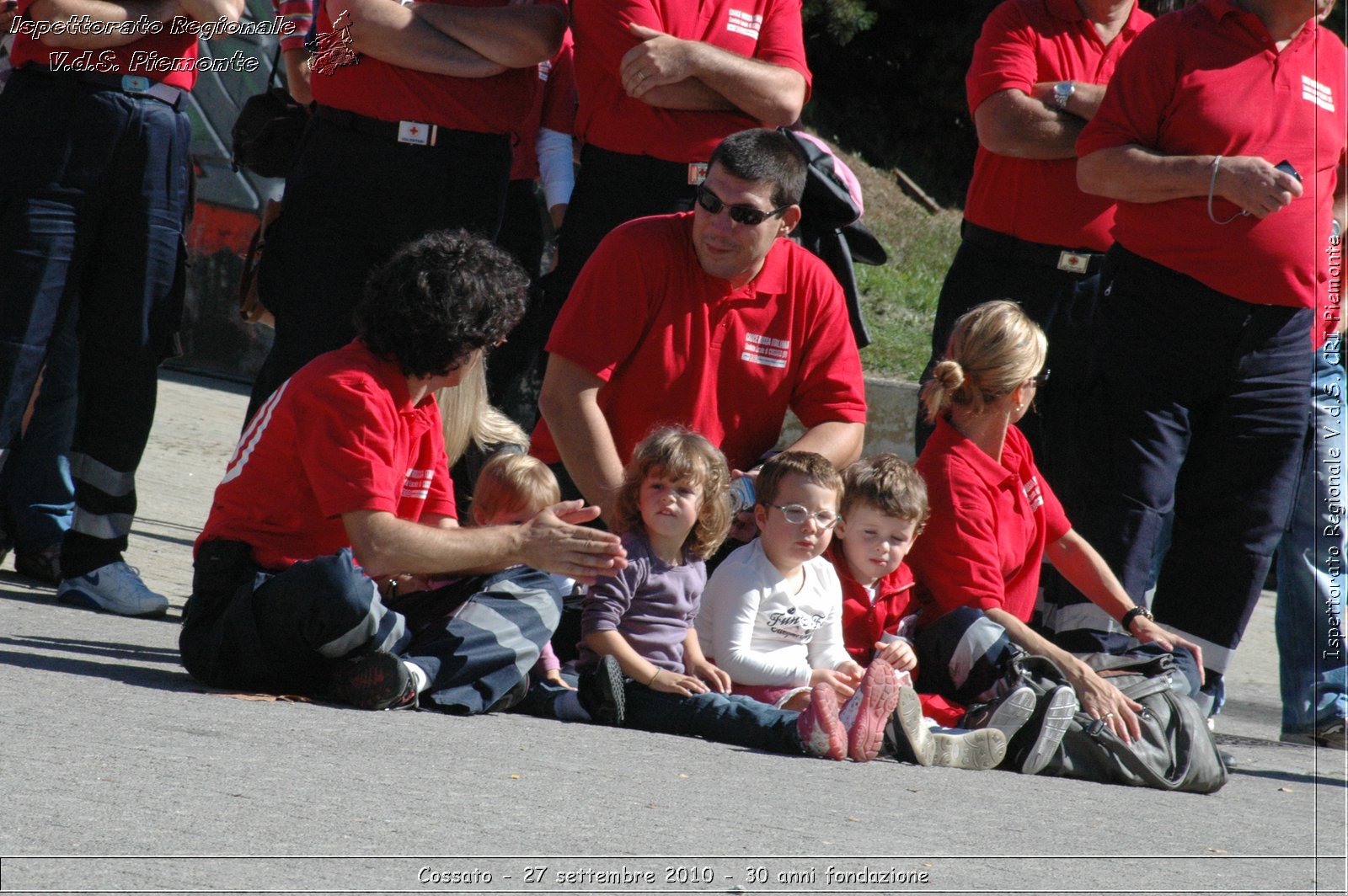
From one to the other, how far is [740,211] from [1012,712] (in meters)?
1.47

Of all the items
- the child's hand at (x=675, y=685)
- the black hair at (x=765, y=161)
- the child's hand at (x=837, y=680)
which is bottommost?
the child's hand at (x=675, y=685)

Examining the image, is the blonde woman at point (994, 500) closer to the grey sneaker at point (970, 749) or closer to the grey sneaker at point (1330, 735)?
the grey sneaker at point (970, 749)

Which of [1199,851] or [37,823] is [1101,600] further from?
[37,823]

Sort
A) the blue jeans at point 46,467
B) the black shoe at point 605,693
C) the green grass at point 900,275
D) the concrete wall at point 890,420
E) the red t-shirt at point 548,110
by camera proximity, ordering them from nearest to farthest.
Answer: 1. the black shoe at point 605,693
2. the blue jeans at point 46,467
3. the red t-shirt at point 548,110
4. the concrete wall at point 890,420
5. the green grass at point 900,275

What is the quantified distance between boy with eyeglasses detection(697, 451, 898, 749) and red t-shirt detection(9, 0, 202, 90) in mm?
2036

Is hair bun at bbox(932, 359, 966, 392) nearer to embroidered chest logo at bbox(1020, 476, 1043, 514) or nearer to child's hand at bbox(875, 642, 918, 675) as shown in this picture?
embroidered chest logo at bbox(1020, 476, 1043, 514)

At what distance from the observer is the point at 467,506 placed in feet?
15.7

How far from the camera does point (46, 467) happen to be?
16.2 ft

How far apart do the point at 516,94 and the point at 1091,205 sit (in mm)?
1779

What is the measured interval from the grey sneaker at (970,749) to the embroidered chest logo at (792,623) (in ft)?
1.39

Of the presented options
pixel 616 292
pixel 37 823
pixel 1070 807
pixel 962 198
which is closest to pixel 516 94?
pixel 616 292

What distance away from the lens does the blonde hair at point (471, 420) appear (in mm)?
4137

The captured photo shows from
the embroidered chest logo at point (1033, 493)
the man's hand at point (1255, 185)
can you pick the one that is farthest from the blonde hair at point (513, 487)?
the man's hand at point (1255, 185)

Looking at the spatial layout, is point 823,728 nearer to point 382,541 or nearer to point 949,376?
point 382,541
